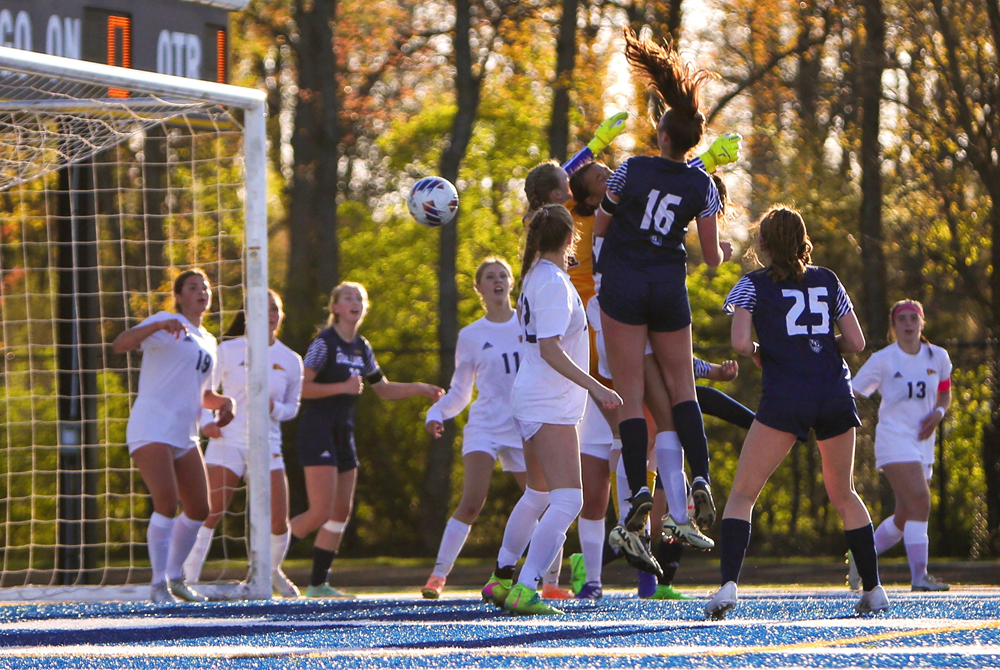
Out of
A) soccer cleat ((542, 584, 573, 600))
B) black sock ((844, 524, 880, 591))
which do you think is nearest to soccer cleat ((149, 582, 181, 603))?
soccer cleat ((542, 584, 573, 600))

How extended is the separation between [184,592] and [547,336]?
3616 mm

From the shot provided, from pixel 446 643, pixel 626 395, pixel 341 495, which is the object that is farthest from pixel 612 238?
pixel 341 495

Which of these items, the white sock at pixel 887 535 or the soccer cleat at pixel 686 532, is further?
the white sock at pixel 887 535

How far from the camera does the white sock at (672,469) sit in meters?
6.91

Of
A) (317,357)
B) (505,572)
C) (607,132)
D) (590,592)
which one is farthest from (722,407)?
(317,357)

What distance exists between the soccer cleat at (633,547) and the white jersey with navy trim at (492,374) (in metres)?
2.26

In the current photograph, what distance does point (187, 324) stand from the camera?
29.0ft

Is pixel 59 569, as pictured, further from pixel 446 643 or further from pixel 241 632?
pixel 446 643

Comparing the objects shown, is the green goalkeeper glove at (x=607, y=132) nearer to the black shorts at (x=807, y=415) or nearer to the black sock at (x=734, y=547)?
the black shorts at (x=807, y=415)

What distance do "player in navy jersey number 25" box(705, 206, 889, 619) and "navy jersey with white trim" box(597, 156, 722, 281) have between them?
0.44m

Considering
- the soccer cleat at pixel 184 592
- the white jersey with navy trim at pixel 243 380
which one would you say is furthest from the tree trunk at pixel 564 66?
the soccer cleat at pixel 184 592

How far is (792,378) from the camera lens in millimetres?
6480

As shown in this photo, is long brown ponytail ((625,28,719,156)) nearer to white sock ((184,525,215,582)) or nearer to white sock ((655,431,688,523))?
white sock ((655,431,688,523))

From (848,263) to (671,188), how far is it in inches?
442
